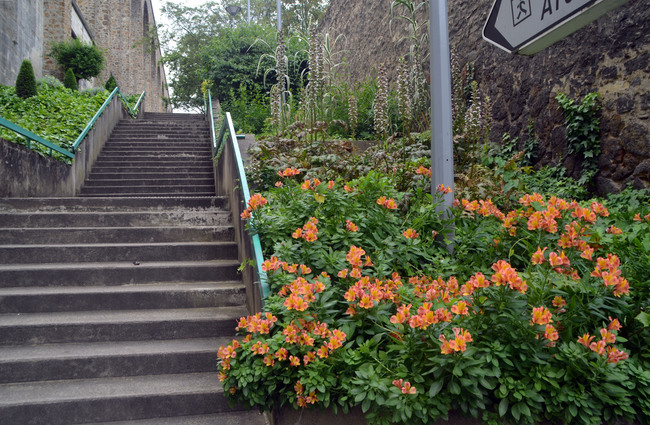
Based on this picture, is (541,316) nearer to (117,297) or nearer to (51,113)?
(117,297)

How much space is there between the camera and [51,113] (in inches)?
359

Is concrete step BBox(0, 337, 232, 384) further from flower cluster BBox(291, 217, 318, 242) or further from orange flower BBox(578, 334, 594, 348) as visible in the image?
orange flower BBox(578, 334, 594, 348)

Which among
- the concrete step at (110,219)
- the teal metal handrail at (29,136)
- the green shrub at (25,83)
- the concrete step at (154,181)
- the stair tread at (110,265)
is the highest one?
the green shrub at (25,83)

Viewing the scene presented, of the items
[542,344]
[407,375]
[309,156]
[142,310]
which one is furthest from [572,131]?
[142,310]

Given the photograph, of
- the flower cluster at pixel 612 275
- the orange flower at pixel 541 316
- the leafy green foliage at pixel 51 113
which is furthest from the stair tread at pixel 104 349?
the leafy green foliage at pixel 51 113

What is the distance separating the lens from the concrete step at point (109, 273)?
3619 millimetres

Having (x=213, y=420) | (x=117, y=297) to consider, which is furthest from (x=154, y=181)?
(x=213, y=420)

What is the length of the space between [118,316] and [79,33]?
17.7 meters

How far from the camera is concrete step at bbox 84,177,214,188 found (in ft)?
23.4

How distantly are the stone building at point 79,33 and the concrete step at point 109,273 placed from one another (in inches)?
409

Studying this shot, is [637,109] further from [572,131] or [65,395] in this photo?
[65,395]

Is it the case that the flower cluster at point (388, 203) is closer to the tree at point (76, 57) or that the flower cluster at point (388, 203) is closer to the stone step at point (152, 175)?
the stone step at point (152, 175)

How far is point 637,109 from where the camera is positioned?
149 inches

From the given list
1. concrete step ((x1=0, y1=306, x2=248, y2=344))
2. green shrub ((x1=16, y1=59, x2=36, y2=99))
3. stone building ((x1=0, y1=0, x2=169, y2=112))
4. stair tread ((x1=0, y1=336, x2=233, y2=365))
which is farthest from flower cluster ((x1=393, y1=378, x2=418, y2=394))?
stone building ((x1=0, y1=0, x2=169, y2=112))
